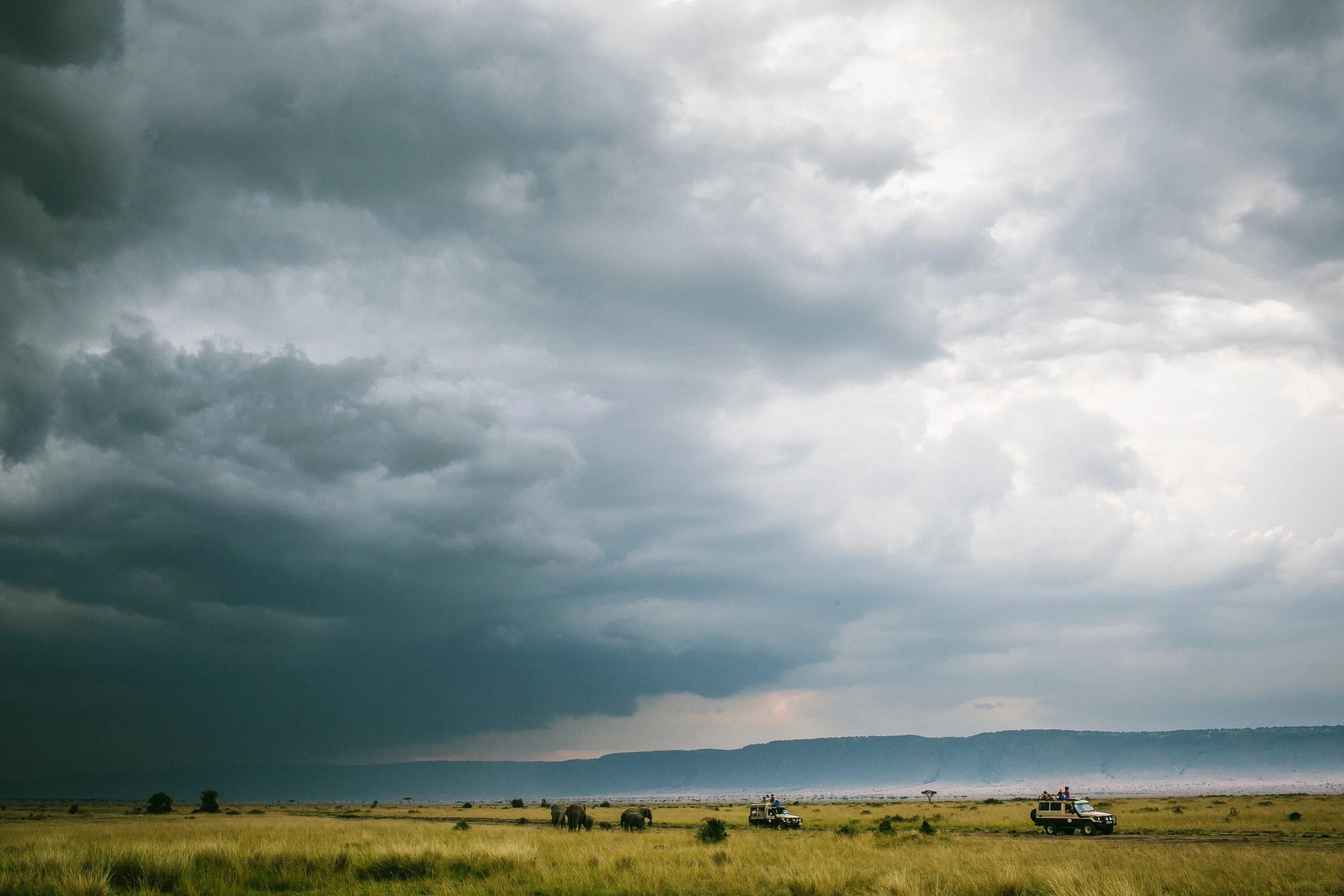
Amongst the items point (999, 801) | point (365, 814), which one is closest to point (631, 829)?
point (365, 814)

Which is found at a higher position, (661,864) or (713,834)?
(661,864)

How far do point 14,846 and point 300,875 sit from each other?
13.4m

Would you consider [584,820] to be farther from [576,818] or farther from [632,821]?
[632,821]

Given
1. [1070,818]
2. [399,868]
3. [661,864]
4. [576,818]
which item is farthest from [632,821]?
[399,868]

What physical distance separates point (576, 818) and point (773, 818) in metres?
13.3

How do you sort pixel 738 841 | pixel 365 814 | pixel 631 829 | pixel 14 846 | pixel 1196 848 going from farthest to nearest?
1. pixel 365 814
2. pixel 631 829
3. pixel 738 841
4. pixel 1196 848
5. pixel 14 846

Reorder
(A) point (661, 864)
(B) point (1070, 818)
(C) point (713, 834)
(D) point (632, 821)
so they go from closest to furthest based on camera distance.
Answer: (A) point (661, 864)
(C) point (713, 834)
(B) point (1070, 818)
(D) point (632, 821)

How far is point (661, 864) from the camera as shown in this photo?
23.5 meters

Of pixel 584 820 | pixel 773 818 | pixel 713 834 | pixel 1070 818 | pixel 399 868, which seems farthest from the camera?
pixel 584 820

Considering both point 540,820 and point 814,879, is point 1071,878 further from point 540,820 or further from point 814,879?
point 540,820

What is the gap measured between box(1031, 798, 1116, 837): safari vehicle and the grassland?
3.34 metres

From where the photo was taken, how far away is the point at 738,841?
32656 millimetres

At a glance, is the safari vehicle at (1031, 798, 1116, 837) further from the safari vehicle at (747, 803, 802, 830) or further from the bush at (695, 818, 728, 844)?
the bush at (695, 818, 728, 844)

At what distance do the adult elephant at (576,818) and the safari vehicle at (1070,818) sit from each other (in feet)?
91.5
